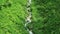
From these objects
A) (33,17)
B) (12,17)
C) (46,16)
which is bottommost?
(33,17)

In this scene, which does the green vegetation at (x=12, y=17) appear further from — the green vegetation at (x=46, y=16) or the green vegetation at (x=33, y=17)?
the green vegetation at (x=46, y=16)

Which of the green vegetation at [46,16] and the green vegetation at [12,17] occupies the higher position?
the green vegetation at [12,17]

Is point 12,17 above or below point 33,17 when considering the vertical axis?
above

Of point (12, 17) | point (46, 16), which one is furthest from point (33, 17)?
point (12, 17)

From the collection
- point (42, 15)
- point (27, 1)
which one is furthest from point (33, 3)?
point (42, 15)

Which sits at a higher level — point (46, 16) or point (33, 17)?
point (46, 16)

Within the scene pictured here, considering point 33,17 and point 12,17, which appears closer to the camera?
point 12,17

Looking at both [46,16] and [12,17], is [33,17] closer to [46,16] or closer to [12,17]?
[46,16]

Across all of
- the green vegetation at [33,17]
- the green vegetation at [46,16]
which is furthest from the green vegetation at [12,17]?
the green vegetation at [46,16]

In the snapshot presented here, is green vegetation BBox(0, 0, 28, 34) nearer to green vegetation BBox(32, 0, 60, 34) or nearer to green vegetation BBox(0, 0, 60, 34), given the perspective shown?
green vegetation BBox(0, 0, 60, 34)
